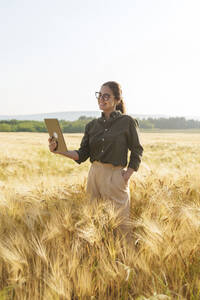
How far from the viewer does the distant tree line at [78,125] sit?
2014 inches

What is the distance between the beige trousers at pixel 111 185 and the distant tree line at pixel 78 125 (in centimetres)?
4512

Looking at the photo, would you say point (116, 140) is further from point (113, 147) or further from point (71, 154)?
point (71, 154)

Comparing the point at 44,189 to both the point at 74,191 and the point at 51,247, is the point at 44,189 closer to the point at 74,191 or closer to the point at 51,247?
the point at 74,191

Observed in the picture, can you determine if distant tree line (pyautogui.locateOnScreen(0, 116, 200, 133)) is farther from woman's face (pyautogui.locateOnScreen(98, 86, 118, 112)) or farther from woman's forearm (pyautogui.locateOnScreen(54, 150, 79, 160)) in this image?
woman's face (pyautogui.locateOnScreen(98, 86, 118, 112))

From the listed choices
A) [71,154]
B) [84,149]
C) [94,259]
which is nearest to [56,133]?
[71,154]

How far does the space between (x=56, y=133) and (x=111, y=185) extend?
63 centimetres

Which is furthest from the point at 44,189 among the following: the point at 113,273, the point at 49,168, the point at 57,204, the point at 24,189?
the point at 49,168

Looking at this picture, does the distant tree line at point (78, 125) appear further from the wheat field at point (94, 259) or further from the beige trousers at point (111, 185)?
the wheat field at point (94, 259)

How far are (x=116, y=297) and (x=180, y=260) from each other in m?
0.42

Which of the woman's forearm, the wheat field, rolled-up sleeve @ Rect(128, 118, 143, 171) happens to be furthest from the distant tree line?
the wheat field

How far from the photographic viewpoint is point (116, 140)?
7.49ft

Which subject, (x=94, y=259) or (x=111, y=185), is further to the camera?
(x=111, y=185)

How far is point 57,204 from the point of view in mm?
2500

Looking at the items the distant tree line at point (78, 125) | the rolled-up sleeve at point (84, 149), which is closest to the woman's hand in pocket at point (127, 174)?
the rolled-up sleeve at point (84, 149)
